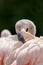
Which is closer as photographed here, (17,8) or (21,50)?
(21,50)

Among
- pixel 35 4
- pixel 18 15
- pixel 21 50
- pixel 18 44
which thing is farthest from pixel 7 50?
pixel 35 4

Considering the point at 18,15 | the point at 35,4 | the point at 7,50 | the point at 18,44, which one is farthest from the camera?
the point at 35,4

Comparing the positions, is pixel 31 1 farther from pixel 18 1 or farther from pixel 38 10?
pixel 38 10

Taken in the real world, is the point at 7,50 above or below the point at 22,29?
below

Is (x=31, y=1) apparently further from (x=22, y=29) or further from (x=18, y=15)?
(x=22, y=29)

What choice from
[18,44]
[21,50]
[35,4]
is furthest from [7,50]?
[35,4]

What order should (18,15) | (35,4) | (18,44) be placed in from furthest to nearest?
(35,4) < (18,15) < (18,44)
